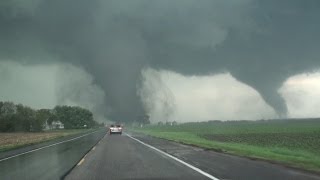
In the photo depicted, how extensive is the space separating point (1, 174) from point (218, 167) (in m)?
7.84

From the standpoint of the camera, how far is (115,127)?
85125 millimetres

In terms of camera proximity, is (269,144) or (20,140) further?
(20,140)

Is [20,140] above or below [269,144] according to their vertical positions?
above

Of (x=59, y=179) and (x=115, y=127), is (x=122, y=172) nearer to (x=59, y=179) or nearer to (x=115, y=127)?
(x=59, y=179)

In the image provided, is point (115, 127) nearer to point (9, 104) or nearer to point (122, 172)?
point (122, 172)

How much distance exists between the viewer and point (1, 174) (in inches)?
653

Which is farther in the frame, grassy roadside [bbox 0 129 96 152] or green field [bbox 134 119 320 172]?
grassy roadside [bbox 0 129 96 152]

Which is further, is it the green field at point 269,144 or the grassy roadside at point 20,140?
the grassy roadside at point 20,140

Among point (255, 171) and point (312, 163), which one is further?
point (312, 163)

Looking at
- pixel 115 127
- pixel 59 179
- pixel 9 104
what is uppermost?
pixel 9 104

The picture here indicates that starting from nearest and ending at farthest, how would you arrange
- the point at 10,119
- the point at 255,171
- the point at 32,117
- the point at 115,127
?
1. the point at 255,171
2. the point at 115,127
3. the point at 10,119
4. the point at 32,117

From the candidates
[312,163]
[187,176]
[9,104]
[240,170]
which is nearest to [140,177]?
[187,176]

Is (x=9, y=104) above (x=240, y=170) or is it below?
above

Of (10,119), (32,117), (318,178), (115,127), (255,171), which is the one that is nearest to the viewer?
(318,178)
